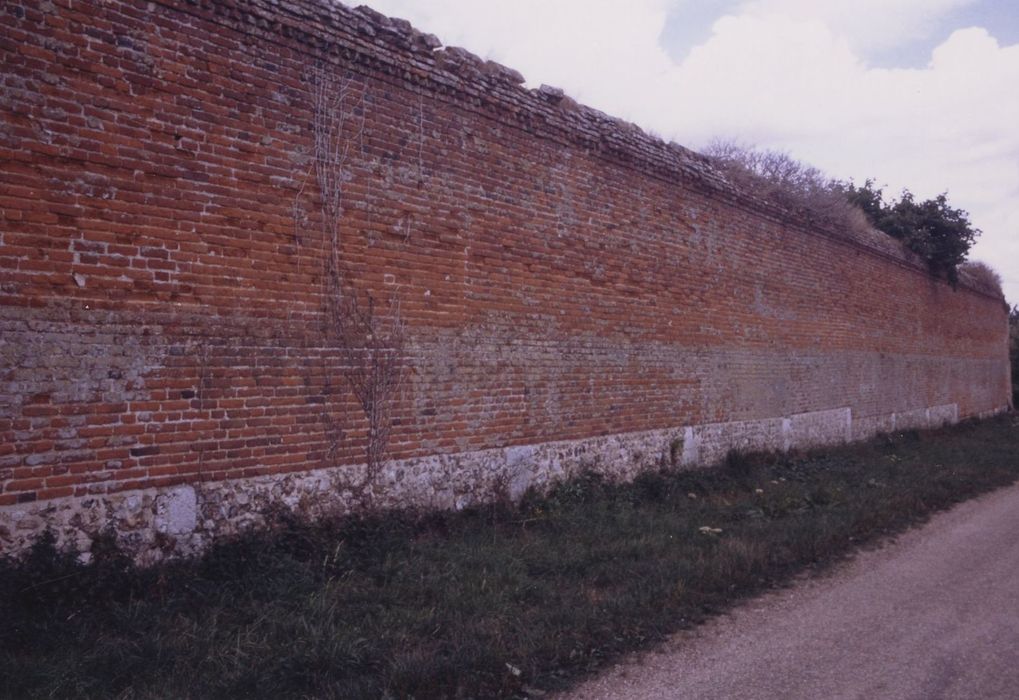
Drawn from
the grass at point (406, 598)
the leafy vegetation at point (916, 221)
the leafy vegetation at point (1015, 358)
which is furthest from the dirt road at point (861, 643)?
the leafy vegetation at point (1015, 358)

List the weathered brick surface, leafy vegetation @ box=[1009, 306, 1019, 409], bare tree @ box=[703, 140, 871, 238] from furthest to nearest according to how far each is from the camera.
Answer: leafy vegetation @ box=[1009, 306, 1019, 409]
bare tree @ box=[703, 140, 871, 238]
the weathered brick surface

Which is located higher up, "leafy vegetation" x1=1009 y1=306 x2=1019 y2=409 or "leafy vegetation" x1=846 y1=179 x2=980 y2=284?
"leafy vegetation" x1=846 y1=179 x2=980 y2=284

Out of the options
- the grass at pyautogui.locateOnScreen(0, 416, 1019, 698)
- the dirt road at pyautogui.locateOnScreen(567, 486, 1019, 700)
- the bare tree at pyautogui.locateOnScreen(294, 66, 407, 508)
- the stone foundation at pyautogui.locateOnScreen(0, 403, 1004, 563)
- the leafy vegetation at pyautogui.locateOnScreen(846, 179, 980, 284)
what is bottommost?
the dirt road at pyautogui.locateOnScreen(567, 486, 1019, 700)

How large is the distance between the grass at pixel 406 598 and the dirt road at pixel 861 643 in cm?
28

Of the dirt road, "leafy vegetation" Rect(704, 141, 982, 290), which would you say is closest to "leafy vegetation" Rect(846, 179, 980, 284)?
"leafy vegetation" Rect(704, 141, 982, 290)

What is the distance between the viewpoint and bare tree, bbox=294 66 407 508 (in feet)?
20.9

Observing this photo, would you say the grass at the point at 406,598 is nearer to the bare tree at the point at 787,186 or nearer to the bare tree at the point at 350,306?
the bare tree at the point at 350,306

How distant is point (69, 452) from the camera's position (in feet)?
16.0

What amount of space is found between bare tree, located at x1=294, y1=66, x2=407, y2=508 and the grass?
0.98 meters

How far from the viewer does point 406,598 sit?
209 inches

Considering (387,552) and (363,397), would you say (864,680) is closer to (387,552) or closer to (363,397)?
(387,552)

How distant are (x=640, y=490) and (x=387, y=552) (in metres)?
4.19

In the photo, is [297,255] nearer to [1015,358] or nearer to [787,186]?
[787,186]

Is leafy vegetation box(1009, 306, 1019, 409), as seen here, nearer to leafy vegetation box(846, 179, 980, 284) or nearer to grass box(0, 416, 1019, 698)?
leafy vegetation box(846, 179, 980, 284)
